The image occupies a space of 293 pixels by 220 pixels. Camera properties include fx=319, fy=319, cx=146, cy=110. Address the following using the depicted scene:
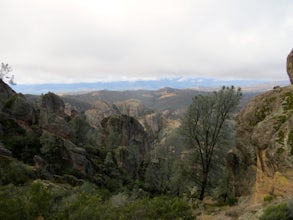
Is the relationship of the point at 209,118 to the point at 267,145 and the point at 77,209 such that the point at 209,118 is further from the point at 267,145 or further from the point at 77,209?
the point at 77,209

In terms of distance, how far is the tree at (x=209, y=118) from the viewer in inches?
1259

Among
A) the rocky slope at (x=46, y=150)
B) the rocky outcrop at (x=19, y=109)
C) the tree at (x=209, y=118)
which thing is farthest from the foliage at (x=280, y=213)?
the rocky outcrop at (x=19, y=109)

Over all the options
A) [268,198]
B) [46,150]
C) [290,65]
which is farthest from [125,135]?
[268,198]

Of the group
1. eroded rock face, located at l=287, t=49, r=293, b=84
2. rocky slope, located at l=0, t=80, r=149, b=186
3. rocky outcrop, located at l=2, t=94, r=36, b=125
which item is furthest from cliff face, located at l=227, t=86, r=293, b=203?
rocky outcrop, located at l=2, t=94, r=36, b=125

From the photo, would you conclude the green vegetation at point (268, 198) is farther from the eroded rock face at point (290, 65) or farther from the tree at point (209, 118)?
the tree at point (209, 118)

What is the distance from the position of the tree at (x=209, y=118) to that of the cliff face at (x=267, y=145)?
3.33m

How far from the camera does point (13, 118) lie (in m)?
46.9

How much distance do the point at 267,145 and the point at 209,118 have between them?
1139 centimetres

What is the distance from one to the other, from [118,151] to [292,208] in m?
54.1

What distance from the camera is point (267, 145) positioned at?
21.6m

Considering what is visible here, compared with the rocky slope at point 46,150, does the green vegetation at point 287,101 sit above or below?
above

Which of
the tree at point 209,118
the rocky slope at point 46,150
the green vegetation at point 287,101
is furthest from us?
the rocky slope at point 46,150

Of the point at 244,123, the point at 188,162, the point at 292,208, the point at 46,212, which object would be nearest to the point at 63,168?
the point at 188,162

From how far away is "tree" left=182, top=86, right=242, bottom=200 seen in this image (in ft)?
105
